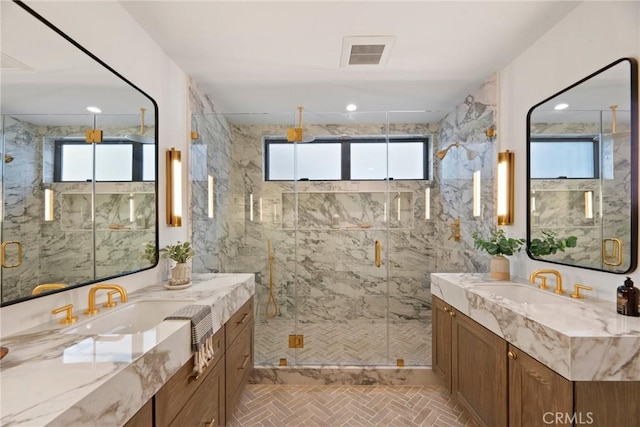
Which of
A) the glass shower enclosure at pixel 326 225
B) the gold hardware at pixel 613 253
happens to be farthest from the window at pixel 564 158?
the glass shower enclosure at pixel 326 225

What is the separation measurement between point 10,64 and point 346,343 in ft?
10.6

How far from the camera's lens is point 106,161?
1.64m

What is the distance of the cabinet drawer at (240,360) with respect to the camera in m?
1.94

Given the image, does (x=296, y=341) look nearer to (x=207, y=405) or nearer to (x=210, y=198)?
(x=207, y=405)

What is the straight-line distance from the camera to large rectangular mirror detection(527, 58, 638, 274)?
1513mm

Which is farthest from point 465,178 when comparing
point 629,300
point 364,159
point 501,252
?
point 629,300

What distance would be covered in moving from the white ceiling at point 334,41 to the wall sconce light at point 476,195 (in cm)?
91

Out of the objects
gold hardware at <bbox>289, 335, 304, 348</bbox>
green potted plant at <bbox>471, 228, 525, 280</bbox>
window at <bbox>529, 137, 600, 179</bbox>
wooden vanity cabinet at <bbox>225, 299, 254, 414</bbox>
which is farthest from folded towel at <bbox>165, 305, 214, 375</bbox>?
window at <bbox>529, 137, 600, 179</bbox>

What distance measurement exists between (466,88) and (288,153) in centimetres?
200

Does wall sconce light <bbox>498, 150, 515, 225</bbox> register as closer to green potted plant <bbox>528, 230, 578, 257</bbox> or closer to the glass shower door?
green potted plant <bbox>528, 230, 578, 257</bbox>

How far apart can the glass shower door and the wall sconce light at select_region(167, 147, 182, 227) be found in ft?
4.79

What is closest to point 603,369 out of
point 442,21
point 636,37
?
point 636,37

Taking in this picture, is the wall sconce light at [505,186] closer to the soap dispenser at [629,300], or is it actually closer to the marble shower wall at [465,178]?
the marble shower wall at [465,178]

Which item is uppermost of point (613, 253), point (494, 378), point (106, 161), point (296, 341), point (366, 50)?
point (366, 50)
